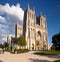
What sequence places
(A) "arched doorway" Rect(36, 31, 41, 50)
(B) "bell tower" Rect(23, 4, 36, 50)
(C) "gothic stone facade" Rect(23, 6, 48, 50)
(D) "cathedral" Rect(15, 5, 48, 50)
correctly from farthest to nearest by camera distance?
(A) "arched doorway" Rect(36, 31, 41, 50) < (D) "cathedral" Rect(15, 5, 48, 50) < (C) "gothic stone facade" Rect(23, 6, 48, 50) < (B) "bell tower" Rect(23, 4, 36, 50)

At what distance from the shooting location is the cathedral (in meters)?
88.6

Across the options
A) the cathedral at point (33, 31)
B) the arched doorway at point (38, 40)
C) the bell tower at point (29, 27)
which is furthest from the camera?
the arched doorway at point (38, 40)

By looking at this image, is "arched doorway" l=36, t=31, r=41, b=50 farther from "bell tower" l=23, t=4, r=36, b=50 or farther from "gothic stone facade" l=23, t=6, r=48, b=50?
"bell tower" l=23, t=4, r=36, b=50

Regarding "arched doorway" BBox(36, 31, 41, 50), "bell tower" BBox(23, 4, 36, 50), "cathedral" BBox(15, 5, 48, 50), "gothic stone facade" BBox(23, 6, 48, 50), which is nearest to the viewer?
"bell tower" BBox(23, 4, 36, 50)

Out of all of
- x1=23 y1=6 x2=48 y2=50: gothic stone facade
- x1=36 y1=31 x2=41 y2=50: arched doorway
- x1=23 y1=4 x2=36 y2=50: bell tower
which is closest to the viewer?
x1=23 y1=4 x2=36 y2=50: bell tower

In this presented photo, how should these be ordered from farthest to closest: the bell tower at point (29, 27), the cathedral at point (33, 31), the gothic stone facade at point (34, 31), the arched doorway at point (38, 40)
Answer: the arched doorway at point (38, 40) → the cathedral at point (33, 31) → the gothic stone facade at point (34, 31) → the bell tower at point (29, 27)

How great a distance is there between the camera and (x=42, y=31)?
102m

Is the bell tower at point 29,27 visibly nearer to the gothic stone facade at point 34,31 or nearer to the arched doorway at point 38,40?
the gothic stone facade at point 34,31

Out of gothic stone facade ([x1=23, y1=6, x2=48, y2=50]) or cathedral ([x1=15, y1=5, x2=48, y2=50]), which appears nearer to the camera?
gothic stone facade ([x1=23, y1=6, x2=48, y2=50])

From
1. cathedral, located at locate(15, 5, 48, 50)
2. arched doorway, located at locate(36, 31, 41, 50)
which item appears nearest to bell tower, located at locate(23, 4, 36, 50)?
cathedral, located at locate(15, 5, 48, 50)

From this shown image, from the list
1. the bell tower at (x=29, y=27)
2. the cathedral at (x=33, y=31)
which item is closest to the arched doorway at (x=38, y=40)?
the cathedral at (x=33, y=31)

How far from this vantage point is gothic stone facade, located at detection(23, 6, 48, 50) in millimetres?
88500

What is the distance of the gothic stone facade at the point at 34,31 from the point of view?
290ft

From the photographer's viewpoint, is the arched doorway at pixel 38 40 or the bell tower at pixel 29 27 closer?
the bell tower at pixel 29 27
